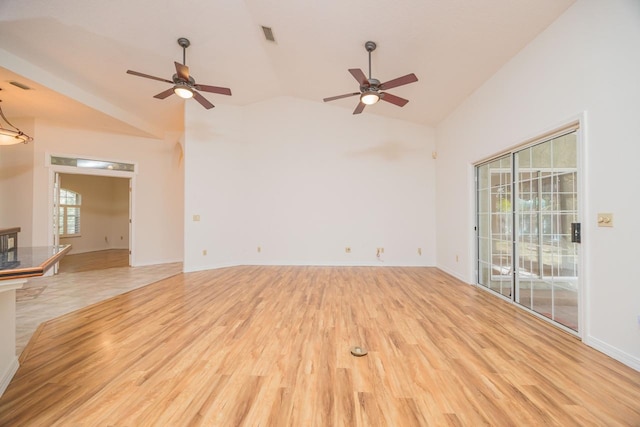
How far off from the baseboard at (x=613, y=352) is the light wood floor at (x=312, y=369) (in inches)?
2.2

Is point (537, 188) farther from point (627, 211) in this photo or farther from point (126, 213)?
point (126, 213)

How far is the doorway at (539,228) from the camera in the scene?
261cm

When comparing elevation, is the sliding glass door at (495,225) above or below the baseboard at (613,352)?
above

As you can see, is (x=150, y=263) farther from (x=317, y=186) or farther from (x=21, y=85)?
(x=317, y=186)

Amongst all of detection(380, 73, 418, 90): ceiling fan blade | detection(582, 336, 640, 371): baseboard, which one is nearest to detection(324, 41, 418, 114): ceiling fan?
detection(380, 73, 418, 90): ceiling fan blade

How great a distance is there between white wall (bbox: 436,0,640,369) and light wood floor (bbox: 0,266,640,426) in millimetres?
431

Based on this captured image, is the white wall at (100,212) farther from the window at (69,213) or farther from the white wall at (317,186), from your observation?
the white wall at (317,186)

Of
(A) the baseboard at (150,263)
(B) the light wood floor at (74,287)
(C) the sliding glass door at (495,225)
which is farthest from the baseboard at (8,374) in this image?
(C) the sliding glass door at (495,225)

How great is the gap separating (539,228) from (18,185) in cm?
905

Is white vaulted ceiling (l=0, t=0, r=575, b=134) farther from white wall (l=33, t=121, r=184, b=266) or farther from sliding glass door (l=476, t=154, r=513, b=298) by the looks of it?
sliding glass door (l=476, t=154, r=513, b=298)

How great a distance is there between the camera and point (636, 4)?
1.94 metres

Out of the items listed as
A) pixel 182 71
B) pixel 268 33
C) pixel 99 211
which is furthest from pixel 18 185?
pixel 268 33

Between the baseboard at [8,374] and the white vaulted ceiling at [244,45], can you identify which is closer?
the baseboard at [8,374]

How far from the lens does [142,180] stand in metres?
6.18
